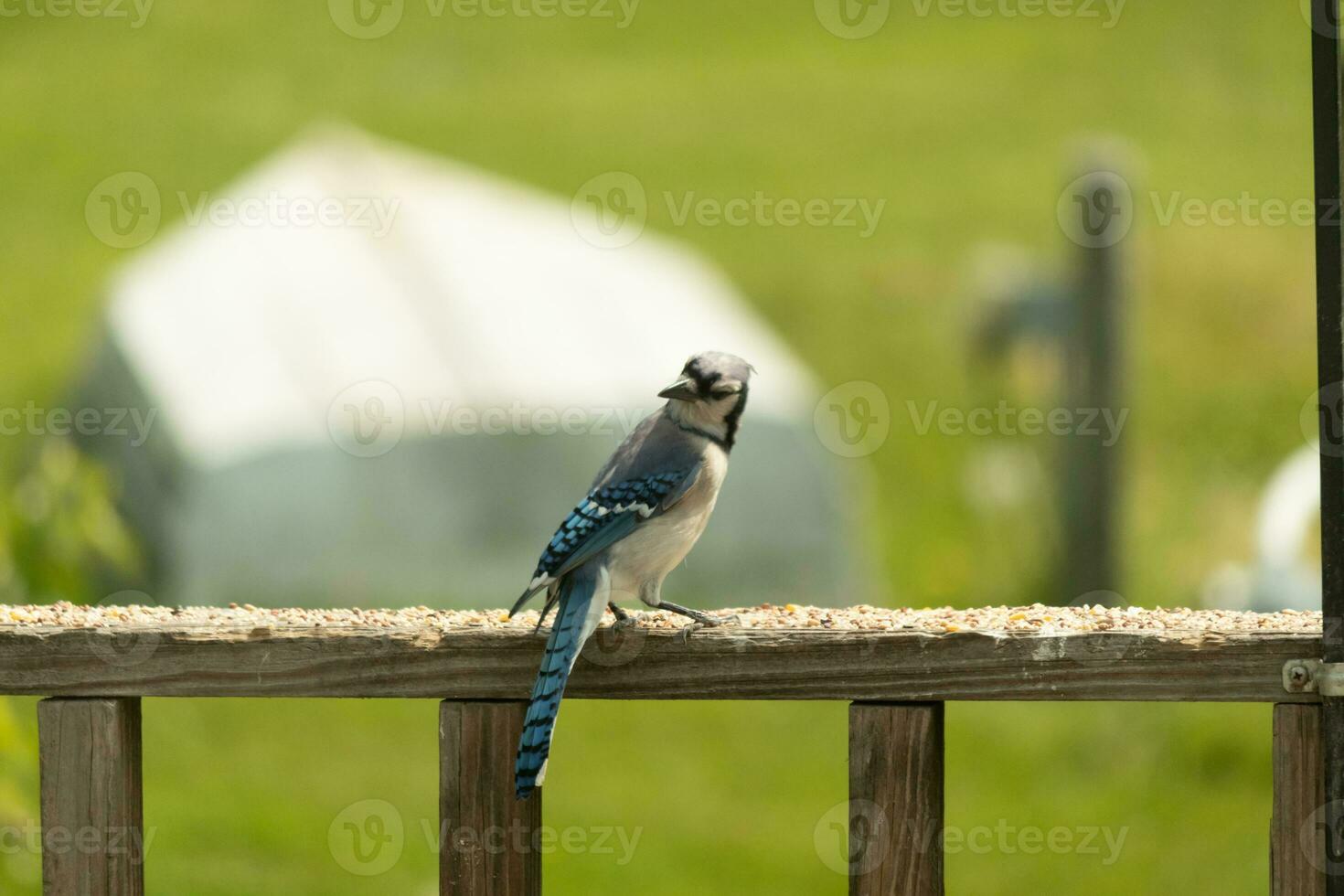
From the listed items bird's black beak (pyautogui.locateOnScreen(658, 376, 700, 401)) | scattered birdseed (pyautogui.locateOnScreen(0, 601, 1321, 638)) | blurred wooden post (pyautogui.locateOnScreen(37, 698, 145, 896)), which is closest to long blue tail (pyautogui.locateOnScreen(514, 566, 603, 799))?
scattered birdseed (pyautogui.locateOnScreen(0, 601, 1321, 638))

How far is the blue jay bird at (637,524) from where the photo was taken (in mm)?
2787

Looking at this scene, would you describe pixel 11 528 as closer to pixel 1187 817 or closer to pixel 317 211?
pixel 1187 817

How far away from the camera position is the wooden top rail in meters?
2.66

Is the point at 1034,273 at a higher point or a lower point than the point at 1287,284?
lower

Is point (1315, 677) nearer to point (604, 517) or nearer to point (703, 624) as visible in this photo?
point (703, 624)

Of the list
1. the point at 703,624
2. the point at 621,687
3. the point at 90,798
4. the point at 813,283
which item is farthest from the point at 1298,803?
the point at 813,283

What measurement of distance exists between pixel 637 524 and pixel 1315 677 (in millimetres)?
1465

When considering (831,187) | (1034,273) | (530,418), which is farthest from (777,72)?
(530,418)

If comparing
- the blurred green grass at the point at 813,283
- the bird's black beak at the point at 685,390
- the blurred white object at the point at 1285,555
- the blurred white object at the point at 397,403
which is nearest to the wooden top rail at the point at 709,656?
the bird's black beak at the point at 685,390

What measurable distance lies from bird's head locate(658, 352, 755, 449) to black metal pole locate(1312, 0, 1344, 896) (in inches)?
61.5

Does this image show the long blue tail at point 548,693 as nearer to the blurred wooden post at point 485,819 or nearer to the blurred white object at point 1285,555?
the blurred wooden post at point 485,819

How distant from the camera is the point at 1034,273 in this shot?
12.0 metres

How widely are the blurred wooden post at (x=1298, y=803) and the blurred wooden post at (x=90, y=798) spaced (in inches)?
71.8

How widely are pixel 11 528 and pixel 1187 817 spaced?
5.50m
